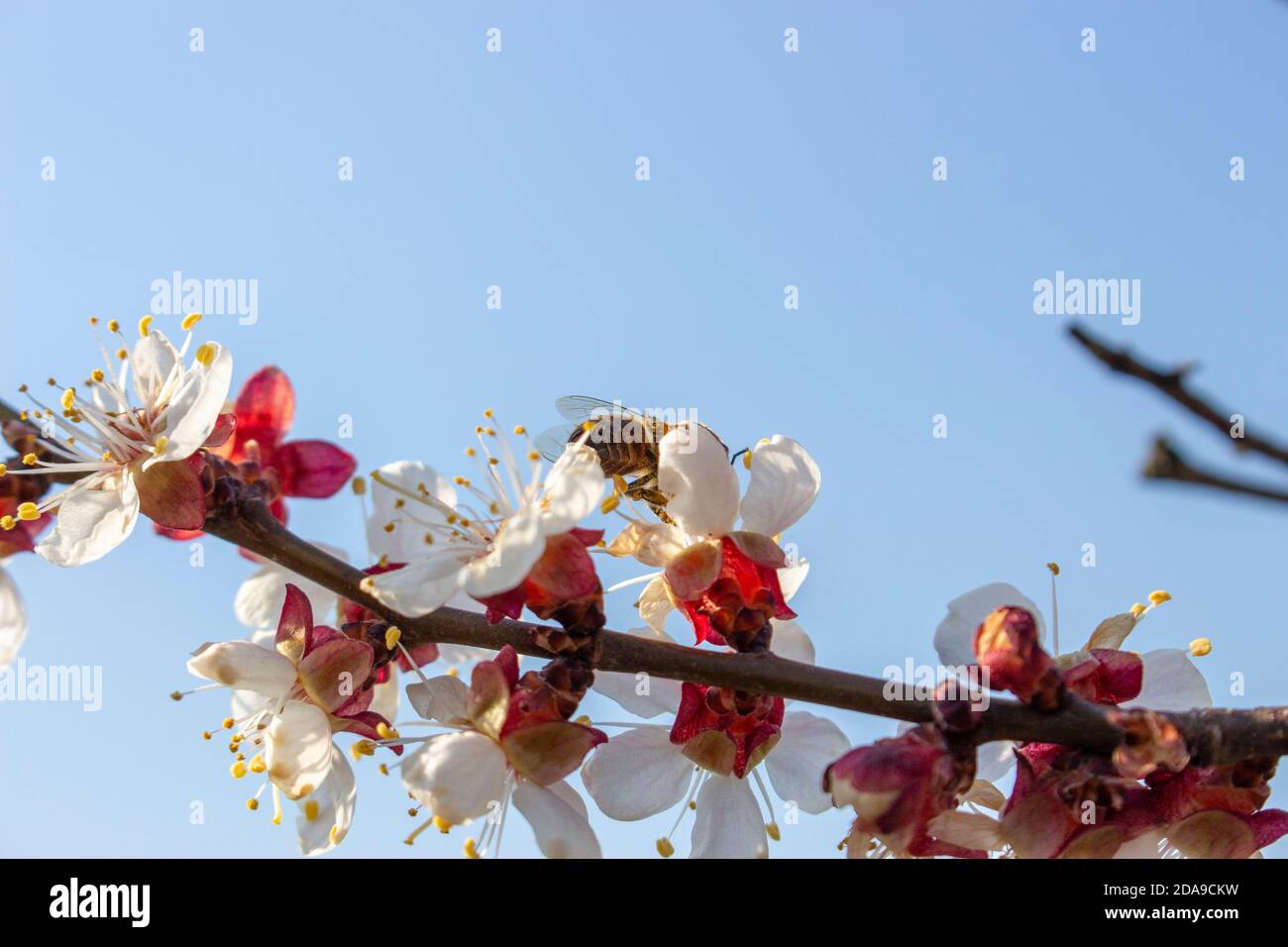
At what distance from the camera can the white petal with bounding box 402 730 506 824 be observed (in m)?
1.65

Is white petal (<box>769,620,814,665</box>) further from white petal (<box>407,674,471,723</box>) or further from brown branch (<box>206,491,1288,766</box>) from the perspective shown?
white petal (<box>407,674,471,723</box>)

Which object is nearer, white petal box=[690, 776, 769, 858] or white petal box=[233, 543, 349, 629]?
white petal box=[690, 776, 769, 858]

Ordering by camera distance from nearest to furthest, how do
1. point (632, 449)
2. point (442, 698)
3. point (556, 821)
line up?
point (556, 821)
point (442, 698)
point (632, 449)

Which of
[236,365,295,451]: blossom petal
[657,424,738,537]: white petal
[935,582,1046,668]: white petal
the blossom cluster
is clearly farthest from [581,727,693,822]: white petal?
[236,365,295,451]: blossom petal

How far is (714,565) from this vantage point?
1.86 m

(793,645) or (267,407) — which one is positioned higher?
(267,407)

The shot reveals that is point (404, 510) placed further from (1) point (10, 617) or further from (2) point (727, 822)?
(1) point (10, 617)

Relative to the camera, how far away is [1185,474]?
0.75 m

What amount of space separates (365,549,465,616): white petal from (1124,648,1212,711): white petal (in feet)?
3.88

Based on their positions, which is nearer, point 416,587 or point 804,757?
point 416,587

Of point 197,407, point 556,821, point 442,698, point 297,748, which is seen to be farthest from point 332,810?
point 197,407

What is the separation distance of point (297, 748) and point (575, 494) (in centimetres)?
63
